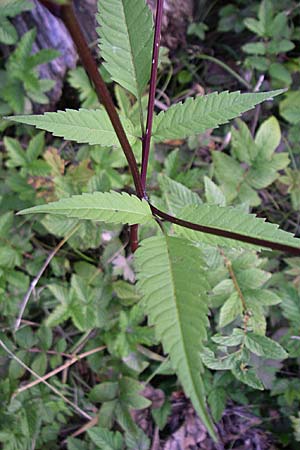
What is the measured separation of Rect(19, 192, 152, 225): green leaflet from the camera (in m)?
0.81

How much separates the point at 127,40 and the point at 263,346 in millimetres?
1036

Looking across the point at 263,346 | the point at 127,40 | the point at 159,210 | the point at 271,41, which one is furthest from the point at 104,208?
the point at 271,41

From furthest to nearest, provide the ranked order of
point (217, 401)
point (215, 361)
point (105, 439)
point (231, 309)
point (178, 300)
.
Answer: point (217, 401)
point (105, 439)
point (231, 309)
point (215, 361)
point (178, 300)

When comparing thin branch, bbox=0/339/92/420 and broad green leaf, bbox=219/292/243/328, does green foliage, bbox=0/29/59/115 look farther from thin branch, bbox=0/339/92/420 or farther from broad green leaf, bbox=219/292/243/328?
broad green leaf, bbox=219/292/243/328

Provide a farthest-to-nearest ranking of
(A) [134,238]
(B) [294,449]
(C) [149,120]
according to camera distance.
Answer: (B) [294,449] → (A) [134,238] → (C) [149,120]

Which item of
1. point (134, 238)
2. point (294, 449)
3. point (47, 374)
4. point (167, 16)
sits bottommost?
point (294, 449)

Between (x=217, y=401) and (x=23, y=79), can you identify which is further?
(x=23, y=79)

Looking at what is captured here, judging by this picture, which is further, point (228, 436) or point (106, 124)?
point (228, 436)

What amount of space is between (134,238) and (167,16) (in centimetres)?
180

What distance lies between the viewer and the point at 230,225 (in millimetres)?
854

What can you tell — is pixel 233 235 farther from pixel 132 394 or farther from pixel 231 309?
pixel 132 394

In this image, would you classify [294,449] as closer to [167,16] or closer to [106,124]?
[106,124]

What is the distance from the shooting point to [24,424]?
1.70 meters

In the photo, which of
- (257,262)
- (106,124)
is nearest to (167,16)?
(257,262)
